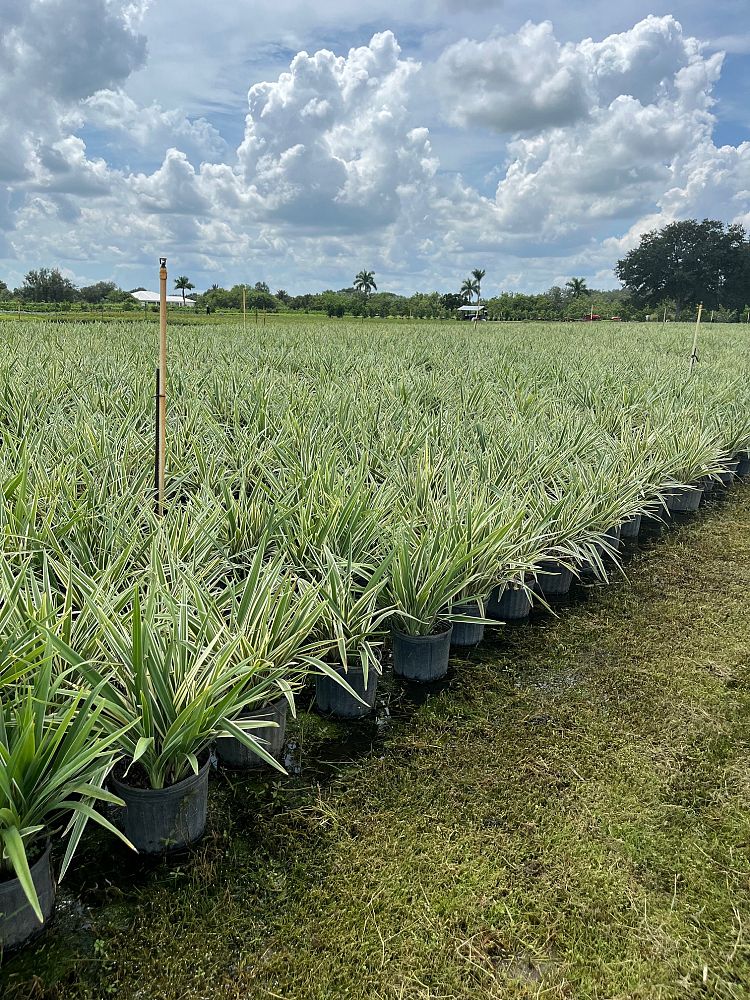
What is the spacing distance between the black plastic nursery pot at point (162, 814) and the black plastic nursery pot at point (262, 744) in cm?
27

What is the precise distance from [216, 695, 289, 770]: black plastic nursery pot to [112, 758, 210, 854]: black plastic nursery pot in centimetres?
27

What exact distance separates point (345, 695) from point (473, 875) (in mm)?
702

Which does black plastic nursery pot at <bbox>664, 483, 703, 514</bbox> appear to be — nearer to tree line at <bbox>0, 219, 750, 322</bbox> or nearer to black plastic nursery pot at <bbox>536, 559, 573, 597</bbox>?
black plastic nursery pot at <bbox>536, 559, 573, 597</bbox>

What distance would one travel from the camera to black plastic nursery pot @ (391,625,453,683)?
2.24 metres

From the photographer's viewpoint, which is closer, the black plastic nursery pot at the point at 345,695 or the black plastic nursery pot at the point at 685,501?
the black plastic nursery pot at the point at 345,695

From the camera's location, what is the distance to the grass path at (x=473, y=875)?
1.24 m

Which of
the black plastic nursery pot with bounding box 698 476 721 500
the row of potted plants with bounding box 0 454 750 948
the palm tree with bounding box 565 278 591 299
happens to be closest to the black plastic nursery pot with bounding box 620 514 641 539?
the black plastic nursery pot with bounding box 698 476 721 500

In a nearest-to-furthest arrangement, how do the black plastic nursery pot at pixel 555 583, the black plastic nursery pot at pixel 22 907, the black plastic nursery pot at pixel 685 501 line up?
1. the black plastic nursery pot at pixel 22 907
2. the black plastic nursery pot at pixel 555 583
3. the black plastic nursery pot at pixel 685 501

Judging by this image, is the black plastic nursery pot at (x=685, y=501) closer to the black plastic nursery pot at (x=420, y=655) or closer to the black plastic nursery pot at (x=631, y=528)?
the black plastic nursery pot at (x=631, y=528)

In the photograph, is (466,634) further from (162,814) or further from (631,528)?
(631,528)

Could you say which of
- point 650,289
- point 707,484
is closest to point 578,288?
point 650,289

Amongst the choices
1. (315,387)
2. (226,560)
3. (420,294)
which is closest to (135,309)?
(420,294)

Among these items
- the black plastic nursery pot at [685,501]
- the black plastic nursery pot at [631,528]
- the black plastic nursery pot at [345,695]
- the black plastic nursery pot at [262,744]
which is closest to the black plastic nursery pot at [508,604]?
the black plastic nursery pot at [345,695]

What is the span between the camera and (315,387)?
510 cm
